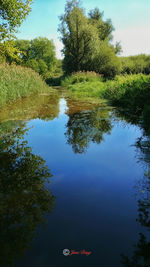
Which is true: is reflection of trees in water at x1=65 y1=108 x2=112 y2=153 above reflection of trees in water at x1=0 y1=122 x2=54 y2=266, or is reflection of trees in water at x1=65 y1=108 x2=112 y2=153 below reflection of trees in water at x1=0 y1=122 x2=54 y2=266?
above

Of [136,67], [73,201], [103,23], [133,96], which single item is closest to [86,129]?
[73,201]

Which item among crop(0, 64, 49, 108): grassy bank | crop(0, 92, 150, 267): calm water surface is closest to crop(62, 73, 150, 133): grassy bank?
crop(0, 92, 150, 267): calm water surface

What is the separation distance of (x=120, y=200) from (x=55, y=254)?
4.11 ft

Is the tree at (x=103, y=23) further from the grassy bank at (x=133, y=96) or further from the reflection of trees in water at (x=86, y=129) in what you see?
the reflection of trees in water at (x=86, y=129)

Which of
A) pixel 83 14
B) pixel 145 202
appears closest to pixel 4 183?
pixel 145 202

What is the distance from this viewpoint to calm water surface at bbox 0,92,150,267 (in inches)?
79.1

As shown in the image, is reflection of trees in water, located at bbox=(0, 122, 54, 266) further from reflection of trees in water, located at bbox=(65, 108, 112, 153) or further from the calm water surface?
reflection of trees in water, located at bbox=(65, 108, 112, 153)

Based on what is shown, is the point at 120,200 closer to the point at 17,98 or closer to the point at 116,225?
the point at 116,225

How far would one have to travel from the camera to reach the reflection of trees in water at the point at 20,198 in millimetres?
2095

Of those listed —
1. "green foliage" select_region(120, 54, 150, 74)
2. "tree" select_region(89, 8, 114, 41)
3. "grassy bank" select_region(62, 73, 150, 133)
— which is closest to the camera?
"grassy bank" select_region(62, 73, 150, 133)

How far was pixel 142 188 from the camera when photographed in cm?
315

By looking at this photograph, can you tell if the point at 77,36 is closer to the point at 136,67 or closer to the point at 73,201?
the point at 136,67

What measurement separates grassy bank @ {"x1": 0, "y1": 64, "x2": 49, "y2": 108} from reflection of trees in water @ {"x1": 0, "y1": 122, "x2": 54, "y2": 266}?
644 cm

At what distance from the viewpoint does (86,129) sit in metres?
6.34
